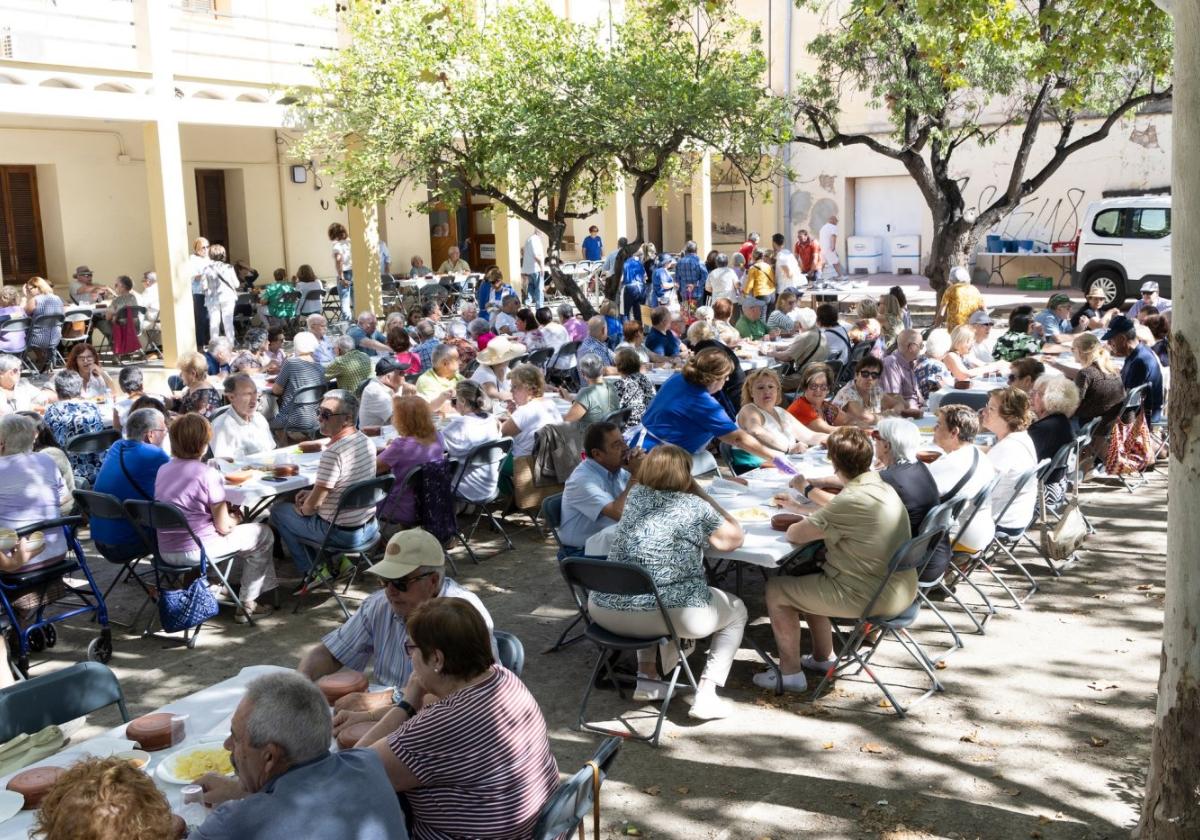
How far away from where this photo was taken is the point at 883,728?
5.38 metres

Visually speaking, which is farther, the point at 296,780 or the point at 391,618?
the point at 391,618

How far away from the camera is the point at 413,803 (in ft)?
11.2

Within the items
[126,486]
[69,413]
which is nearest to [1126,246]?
[69,413]

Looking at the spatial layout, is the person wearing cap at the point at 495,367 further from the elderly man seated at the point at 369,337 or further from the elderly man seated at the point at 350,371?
the elderly man seated at the point at 369,337

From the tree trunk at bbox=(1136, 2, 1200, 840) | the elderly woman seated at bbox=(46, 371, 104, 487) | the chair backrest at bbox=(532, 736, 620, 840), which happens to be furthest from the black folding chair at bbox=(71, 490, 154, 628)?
the tree trunk at bbox=(1136, 2, 1200, 840)

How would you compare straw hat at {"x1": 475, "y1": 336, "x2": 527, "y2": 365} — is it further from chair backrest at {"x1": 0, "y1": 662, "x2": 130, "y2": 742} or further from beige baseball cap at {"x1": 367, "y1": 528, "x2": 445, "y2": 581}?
chair backrest at {"x1": 0, "y1": 662, "x2": 130, "y2": 742}

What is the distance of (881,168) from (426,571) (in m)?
25.1

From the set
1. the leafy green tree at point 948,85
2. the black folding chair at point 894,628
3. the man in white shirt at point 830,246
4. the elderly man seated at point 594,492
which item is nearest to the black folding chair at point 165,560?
the elderly man seated at point 594,492

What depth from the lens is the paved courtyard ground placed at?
15.1ft

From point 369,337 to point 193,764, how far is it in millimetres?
9299

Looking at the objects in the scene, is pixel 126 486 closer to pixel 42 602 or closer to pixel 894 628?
pixel 42 602

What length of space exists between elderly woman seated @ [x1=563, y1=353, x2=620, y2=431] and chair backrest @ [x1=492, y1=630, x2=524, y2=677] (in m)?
4.13

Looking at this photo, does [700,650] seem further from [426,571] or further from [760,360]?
[760,360]

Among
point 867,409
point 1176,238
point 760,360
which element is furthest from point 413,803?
point 760,360
